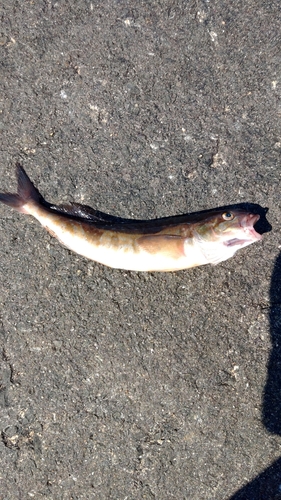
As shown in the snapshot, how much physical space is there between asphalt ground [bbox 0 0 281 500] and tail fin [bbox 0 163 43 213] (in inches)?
3.8

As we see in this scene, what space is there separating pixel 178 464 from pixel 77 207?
8.25 feet

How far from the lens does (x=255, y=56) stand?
170 inches

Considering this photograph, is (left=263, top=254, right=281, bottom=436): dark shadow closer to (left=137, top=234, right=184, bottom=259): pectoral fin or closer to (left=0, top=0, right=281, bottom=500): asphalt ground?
(left=0, top=0, right=281, bottom=500): asphalt ground

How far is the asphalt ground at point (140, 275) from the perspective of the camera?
168 inches

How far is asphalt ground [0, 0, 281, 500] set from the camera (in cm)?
426

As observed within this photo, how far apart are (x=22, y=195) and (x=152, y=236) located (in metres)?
1.24

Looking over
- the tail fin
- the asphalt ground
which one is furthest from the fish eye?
the tail fin

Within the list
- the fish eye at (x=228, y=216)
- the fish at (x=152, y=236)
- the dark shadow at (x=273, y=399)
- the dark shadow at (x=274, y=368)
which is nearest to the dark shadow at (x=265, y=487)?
the dark shadow at (x=273, y=399)

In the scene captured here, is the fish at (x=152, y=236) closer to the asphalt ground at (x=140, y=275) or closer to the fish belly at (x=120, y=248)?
the fish belly at (x=120, y=248)

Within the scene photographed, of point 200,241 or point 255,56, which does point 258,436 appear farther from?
point 255,56

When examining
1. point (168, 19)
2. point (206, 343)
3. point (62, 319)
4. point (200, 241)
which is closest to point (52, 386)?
point (62, 319)

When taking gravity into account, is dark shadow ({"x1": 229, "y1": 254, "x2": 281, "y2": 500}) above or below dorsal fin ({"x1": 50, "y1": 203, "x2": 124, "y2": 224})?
below

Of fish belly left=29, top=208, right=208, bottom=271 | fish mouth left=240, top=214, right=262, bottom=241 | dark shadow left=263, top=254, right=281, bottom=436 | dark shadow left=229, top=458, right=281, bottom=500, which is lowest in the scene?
dark shadow left=229, top=458, right=281, bottom=500

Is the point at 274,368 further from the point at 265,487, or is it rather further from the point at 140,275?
the point at 140,275
